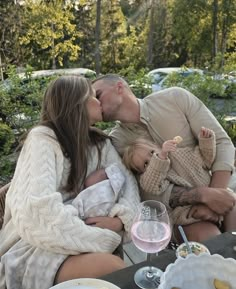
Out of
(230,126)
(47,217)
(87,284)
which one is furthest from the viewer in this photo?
(230,126)

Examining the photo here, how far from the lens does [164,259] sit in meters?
1.29

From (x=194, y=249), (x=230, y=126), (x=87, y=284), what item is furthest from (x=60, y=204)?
(x=230, y=126)

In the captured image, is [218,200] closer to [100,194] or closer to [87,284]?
[100,194]

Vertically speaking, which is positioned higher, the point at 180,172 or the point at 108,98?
the point at 108,98

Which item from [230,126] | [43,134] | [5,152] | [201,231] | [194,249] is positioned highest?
[43,134]

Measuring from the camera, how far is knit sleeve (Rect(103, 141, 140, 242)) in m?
1.77

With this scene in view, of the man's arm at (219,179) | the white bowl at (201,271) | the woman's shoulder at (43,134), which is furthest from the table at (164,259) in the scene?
the woman's shoulder at (43,134)

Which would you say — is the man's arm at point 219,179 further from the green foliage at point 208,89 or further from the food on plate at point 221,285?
the green foliage at point 208,89

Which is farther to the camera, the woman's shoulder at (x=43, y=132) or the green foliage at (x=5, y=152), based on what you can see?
the green foliage at (x=5, y=152)

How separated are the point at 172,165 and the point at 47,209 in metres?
0.87

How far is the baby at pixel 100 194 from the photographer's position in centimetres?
177

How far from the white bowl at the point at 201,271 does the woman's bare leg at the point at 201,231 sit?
854 millimetres

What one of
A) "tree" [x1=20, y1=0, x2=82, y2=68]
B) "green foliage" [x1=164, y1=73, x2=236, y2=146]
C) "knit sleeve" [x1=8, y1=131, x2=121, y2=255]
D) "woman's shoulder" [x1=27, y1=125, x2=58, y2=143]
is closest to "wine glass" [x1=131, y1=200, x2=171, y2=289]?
"knit sleeve" [x1=8, y1=131, x2=121, y2=255]

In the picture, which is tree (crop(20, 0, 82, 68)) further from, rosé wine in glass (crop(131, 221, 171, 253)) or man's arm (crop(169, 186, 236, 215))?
rosé wine in glass (crop(131, 221, 171, 253))
